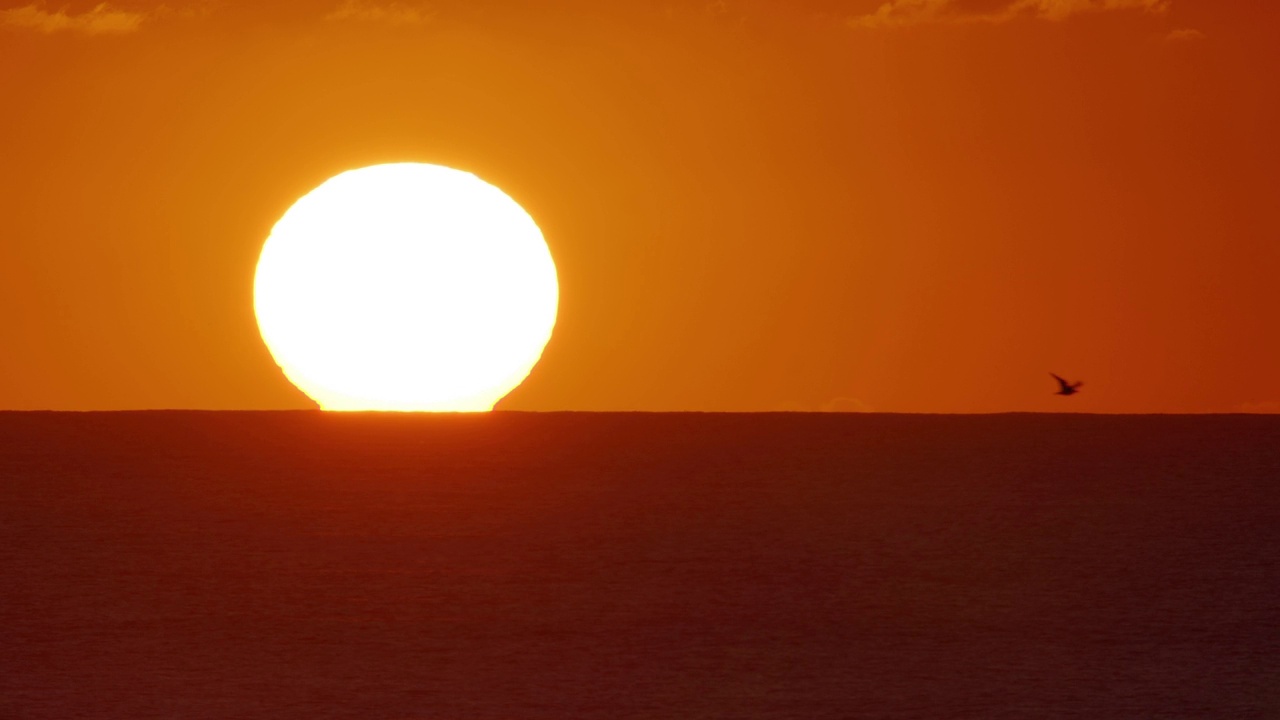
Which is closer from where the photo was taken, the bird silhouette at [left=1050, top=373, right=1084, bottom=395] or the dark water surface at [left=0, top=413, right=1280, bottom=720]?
the dark water surface at [left=0, top=413, right=1280, bottom=720]

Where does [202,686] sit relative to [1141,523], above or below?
below

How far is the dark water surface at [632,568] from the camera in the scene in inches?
200

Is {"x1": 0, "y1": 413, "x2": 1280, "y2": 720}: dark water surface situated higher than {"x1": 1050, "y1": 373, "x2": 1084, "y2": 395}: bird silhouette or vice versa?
{"x1": 1050, "y1": 373, "x2": 1084, "y2": 395}: bird silhouette


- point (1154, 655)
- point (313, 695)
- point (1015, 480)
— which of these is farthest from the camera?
point (1015, 480)

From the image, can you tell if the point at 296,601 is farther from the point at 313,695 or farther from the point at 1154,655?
the point at 1154,655

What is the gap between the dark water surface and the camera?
5.07 meters

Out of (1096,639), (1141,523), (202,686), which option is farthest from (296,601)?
(1141,523)

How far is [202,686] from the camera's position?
498 centimetres

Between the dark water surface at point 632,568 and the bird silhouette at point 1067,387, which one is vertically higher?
the bird silhouette at point 1067,387

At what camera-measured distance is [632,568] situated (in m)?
5.77

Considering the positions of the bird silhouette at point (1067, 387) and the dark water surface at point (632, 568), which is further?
the bird silhouette at point (1067, 387)

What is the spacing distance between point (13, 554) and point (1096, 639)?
3.85 m

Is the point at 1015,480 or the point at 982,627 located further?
the point at 1015,480

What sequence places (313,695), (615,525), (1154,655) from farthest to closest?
1. (615,525)
2. (1154,655)
3. (313,695)
